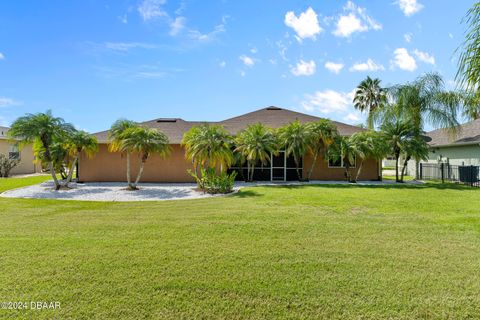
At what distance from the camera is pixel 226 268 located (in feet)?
13.8

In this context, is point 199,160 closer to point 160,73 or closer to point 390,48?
point 160,73

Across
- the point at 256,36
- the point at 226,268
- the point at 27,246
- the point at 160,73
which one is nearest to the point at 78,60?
the point at 160,73

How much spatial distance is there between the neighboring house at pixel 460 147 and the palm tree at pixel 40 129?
26.1m

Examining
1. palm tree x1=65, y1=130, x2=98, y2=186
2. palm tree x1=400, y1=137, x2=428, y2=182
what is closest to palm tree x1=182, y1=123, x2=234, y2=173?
palm tree x1=65, y1=130, x2=98, y2=186

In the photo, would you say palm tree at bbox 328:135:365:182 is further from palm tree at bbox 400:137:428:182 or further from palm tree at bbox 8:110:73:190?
palm tree at bbox 8:110:73:190

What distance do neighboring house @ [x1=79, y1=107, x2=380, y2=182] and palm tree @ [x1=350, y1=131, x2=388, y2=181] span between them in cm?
164

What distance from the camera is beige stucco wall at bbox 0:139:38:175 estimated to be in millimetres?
26556

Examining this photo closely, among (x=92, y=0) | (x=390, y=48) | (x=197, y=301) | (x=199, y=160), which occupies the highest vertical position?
(x=92, y=0)

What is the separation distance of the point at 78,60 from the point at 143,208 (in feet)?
37.5

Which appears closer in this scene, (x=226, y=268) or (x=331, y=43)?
(x=226, y=268)

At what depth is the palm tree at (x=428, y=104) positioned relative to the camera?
67.3 feet

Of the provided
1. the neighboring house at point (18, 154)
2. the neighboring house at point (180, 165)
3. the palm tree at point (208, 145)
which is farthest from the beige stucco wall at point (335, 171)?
the neighboring house at point (18, 154)

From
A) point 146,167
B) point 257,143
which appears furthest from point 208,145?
point 146,167

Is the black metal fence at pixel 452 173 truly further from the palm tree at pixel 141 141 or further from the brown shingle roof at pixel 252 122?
the palm tree at pixel 141 141
